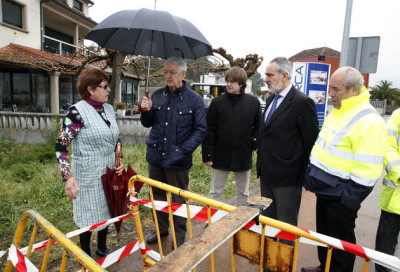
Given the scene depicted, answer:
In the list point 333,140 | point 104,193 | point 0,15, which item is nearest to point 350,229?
point 333,140

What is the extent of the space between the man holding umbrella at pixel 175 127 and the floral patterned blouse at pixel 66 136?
68cm

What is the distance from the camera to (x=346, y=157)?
203 centimetres

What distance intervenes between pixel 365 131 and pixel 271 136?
0.80 metres

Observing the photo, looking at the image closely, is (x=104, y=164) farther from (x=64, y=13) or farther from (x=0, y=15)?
(x=64, y=13)

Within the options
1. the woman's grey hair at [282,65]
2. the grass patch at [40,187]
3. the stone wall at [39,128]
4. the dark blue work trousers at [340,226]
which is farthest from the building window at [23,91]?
the dark blue work trousers at [340,226]

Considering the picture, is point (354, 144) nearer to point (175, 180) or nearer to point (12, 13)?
point (175, 180)

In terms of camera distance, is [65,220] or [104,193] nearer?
[104,193]

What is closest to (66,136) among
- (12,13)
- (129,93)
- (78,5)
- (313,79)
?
(313,79)

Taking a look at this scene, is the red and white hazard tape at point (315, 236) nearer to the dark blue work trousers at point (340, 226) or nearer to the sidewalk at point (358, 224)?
the dark blue work trousers at point (340, 226)

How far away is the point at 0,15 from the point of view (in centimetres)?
1218

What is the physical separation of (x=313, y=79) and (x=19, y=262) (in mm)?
5584

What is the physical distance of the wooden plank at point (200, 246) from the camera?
3.17 ft

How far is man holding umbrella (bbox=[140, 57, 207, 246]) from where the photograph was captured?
9.07 feet

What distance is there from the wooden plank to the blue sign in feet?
16.1
